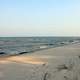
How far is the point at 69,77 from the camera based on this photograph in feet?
25.1

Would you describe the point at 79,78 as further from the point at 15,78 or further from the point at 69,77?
the point at 15,78

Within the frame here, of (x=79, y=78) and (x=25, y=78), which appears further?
(x=25, y=78)

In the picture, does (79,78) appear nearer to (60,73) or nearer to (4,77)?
(60,73)

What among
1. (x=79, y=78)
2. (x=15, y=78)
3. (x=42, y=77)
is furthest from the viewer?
(x=15, y=78)

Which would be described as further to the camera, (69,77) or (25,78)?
(25,78)

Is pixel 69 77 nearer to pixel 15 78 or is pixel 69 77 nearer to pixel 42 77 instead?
pixel 42 77

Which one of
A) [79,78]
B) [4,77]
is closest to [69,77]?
[79,78]

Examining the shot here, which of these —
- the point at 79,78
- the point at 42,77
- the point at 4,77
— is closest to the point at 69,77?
the point at 79,78

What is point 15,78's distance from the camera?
28.2 ft

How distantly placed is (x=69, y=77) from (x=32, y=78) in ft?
4.42

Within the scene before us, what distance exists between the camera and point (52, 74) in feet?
27.3

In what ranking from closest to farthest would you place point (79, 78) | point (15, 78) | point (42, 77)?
1. point (79, 78)
2. point (42, 77)
3. point (15, 78)

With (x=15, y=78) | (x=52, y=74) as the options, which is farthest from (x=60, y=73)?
(x=15, y=78)

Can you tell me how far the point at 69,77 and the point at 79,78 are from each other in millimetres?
369
